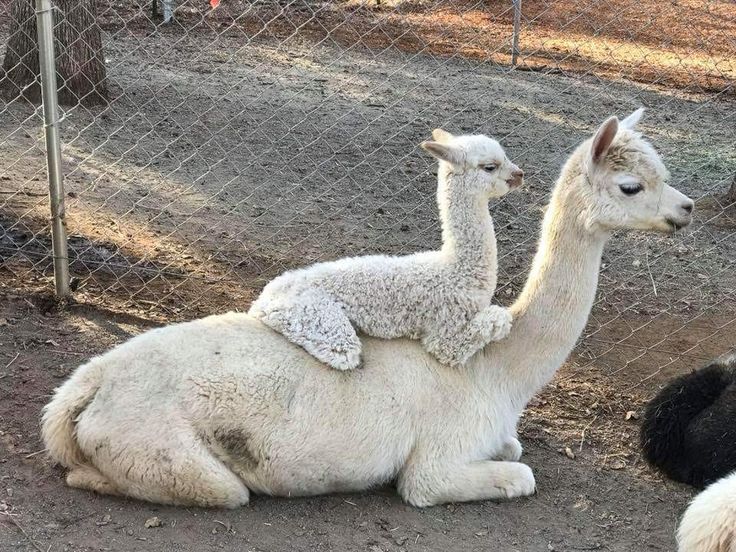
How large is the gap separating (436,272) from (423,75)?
8881mm

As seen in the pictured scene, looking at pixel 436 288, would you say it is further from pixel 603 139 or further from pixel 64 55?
pixel 64 55

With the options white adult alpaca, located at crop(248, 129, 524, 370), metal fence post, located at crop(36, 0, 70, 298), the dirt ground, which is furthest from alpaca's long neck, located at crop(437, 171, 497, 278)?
metal fence post, located at crop(36, 0, 70, 298)

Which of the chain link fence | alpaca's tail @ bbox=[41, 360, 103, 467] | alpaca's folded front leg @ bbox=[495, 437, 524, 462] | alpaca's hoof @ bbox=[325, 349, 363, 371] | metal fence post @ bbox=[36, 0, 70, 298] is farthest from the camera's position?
the chain link fence

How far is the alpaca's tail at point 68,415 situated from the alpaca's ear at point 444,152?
1.76 meters

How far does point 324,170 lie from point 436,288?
4.46 meters

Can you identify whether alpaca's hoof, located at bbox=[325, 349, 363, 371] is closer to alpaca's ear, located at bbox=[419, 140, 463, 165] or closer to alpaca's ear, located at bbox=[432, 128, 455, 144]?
alpaca's ear, located at bbox=[419, 140, 463, 165]

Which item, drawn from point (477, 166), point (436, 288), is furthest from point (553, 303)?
point (477, 166)

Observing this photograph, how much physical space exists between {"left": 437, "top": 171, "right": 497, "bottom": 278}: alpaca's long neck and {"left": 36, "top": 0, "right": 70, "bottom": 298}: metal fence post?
250 centimetres

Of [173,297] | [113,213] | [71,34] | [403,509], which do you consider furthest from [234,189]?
[403,509]

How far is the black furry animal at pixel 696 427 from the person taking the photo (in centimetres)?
432

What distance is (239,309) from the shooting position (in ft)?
19.3

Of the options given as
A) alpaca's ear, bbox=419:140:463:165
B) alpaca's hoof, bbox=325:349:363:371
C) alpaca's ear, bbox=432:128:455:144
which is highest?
alpaca's ear, bbox=419:140:463:165

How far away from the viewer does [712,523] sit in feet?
10.5

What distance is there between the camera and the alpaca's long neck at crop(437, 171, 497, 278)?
13.9 ft
